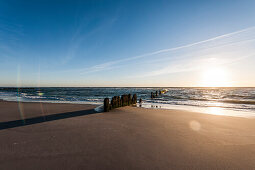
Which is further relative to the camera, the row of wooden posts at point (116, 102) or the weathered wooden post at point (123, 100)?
the weathered wooden post at point (123, 100)

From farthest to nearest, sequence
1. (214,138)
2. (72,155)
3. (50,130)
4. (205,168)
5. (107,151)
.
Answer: (50,130), (214,138), (107,151), (72,155), (205,168)

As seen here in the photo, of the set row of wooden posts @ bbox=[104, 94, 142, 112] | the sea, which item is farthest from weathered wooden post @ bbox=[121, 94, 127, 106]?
the sea

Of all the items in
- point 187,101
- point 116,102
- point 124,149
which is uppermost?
point 116,102

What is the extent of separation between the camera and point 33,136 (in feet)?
14.4

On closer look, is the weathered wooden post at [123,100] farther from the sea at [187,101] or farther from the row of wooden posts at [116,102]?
the sea at [187,101]

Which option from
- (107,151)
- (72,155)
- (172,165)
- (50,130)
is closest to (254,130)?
(172,165)

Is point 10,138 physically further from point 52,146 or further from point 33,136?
point 52,146

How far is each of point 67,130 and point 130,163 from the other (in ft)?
10.6

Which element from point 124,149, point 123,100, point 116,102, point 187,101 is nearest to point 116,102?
point 116,102

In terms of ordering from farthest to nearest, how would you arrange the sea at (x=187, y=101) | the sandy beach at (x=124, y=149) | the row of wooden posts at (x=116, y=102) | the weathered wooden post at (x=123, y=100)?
the weathered wooden post at (x=123, y=100) < the sea at (x=187, y=101) < the row of wooden posts at (x=116, y=102) < the sandy beach at (x=124, y=149)

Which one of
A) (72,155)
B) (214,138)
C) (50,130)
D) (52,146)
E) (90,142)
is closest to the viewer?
(72,155)

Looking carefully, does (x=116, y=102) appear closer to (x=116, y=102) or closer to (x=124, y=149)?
(x=116, y=102)

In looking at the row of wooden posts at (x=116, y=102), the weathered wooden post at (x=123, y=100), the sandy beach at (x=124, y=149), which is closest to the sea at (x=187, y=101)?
the row of wooden posts at (x=116, y=102)

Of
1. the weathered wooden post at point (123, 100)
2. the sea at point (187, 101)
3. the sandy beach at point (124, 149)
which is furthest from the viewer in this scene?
the weathered wooden post at point (123, 100)
